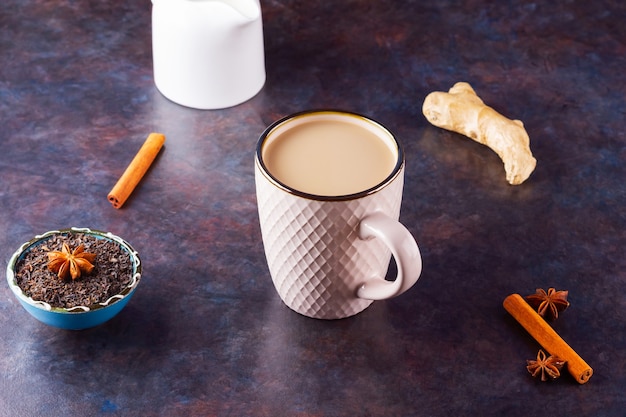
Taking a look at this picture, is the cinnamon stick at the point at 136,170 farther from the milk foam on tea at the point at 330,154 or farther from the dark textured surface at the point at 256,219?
the milk foam on tea at the point at 330,154

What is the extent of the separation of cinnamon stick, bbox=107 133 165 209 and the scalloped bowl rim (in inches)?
4.1

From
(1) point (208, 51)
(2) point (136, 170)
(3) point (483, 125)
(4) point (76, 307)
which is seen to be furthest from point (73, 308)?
(3) point (483, 125)

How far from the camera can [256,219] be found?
1293 millimetres

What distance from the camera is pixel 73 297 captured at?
42.8 inches

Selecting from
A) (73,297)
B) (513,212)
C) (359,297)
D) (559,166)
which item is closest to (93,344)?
(73,297)

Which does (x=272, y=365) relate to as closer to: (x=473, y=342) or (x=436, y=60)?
(x=473, y=342)

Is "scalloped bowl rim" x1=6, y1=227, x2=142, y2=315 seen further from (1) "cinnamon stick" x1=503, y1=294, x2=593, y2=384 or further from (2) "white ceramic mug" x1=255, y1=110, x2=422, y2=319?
(1) "cinnamon stick" x1=503, y1=294, x2=593, y2=384

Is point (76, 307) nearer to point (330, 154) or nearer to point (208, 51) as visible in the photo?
point (330, 154)

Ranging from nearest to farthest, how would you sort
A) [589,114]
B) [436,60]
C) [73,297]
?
1. [73,297]
2. [589,114]
3. [436,60]

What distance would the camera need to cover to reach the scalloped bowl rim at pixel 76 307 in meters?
1.07

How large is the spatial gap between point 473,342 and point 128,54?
79 cm

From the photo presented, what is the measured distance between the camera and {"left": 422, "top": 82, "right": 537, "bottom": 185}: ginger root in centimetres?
135

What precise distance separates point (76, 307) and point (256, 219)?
0.31m

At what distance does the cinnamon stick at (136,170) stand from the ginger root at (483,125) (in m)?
0.41
